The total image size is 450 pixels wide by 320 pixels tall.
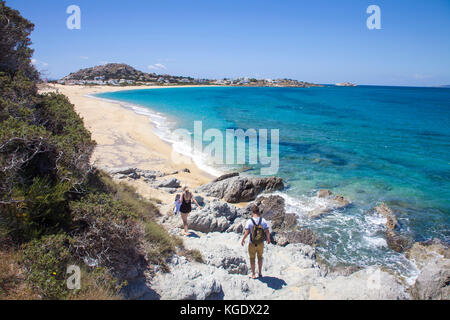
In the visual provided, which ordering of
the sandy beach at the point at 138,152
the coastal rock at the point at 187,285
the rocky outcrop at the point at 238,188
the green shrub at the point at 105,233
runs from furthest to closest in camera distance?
the sandy beach at the point at 138,152, the rocky outcrop at the point at 238,188, the coastal rock at the point at 187,285, the green shrub at the point at 105,233

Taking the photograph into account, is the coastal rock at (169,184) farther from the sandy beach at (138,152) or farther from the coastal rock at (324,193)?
the coastal rock at (324,193)

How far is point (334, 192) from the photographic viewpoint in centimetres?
1369

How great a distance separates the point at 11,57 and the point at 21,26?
3.34 ft

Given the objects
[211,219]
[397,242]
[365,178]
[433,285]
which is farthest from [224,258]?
[365,178]

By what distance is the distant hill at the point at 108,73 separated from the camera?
133 metres

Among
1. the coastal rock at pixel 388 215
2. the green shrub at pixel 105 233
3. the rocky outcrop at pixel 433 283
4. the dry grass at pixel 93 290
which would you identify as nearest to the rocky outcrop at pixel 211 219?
the green shrub at pixel 105 233

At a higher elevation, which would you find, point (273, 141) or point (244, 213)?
point (273, 141)

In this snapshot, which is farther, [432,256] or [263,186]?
[263,186]

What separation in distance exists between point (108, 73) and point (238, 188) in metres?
155

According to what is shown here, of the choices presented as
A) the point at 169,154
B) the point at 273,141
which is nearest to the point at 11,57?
the point at 169,154

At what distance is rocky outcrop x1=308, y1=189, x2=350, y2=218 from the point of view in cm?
1138

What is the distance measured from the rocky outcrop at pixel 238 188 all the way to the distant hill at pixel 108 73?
135387 mm

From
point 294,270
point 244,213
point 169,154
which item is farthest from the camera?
point 169,154

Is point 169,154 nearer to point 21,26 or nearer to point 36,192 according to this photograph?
point 21,26
